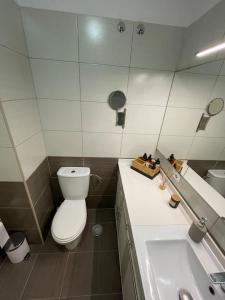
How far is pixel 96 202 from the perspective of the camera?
193 cm

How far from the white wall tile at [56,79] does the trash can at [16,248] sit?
4.56 ft

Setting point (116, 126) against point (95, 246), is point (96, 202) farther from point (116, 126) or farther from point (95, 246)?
point (116, 126)

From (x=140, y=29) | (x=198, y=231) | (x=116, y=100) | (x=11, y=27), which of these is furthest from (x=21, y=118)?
(x=198, y=231)

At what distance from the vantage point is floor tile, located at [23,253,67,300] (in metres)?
1.18

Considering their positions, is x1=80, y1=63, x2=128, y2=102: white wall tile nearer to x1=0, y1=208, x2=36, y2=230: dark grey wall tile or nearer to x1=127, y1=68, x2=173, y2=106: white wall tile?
x1=127, y1=68, x2=173, y2=106: white wall tile

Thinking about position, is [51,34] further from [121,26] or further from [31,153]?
[31,153]

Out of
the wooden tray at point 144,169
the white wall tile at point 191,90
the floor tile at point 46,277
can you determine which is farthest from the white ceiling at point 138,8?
the floor tile at point 46,277

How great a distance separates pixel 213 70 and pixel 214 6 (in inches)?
14.9

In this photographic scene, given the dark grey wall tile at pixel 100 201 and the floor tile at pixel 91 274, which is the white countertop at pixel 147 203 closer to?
the dark grey wall tile at pixel 100 201

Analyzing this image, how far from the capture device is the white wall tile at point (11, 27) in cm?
86

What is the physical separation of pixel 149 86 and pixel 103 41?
0.54 m

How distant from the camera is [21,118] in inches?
43.0

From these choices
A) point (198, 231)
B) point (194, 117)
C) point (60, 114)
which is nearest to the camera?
point (198, 231)

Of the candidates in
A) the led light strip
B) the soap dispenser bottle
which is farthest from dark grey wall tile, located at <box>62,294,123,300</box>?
the led light strip
